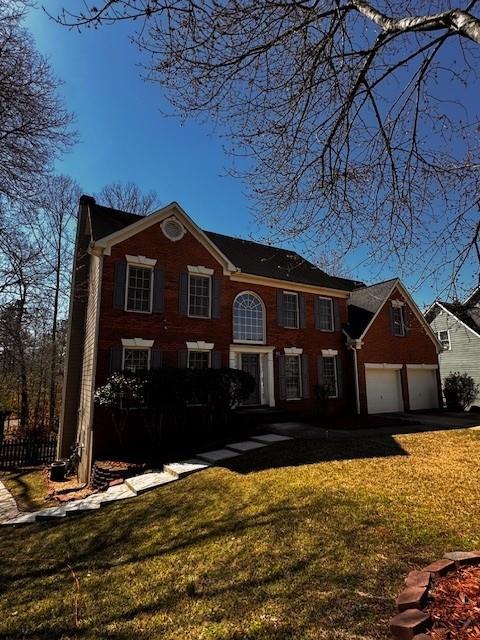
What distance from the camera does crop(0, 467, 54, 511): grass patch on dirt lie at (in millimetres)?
9180

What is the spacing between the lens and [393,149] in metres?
5.02

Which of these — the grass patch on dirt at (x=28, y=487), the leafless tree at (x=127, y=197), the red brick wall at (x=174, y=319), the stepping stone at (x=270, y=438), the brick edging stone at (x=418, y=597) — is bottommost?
the grass patch on dirt at (x=28, y=487)

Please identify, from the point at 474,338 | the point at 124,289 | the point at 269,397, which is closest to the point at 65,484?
the point at 124,289

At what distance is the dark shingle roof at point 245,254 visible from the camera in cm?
1359

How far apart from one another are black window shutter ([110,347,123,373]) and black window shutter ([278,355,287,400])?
6747 mm

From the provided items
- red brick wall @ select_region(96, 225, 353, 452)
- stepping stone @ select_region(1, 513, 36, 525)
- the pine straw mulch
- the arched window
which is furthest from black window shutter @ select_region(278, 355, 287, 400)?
the pine straw mulch

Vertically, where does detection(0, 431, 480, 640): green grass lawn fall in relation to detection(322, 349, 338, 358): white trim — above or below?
below

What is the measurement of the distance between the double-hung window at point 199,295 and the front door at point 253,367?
105 inches

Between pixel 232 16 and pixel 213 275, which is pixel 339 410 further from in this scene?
pixel 232 16

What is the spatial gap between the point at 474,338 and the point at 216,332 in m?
17.1

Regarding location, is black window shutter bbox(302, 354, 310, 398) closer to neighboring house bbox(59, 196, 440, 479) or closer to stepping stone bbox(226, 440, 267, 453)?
neighboring house bbox(59, 196, 440, 479)

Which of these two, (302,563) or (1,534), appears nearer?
(302,563)

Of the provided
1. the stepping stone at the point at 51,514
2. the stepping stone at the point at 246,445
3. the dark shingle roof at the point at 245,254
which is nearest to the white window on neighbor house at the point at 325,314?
the dark shingle roof at the point at 245,254

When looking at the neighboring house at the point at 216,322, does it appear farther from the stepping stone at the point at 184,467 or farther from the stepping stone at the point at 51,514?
the stepping stone at the point at 51,514
